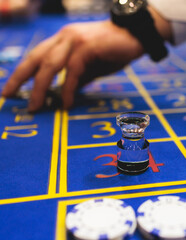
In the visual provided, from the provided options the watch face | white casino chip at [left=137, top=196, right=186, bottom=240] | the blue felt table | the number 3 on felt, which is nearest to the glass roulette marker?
the blue felt table

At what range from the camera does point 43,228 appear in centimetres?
95

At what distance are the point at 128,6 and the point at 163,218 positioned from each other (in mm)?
1192

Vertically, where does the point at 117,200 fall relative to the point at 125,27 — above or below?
below

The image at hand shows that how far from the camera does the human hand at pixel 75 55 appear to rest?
1.97 m

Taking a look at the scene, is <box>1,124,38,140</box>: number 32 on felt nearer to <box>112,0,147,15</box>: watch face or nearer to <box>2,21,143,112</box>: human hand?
<box>2,21,143,112</box>: human hand

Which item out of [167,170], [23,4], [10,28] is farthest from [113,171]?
[23,4]

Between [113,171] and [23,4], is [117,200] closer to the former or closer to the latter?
[113,171]

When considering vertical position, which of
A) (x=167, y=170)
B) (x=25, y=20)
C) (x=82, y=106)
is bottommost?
(x=25, y=20)

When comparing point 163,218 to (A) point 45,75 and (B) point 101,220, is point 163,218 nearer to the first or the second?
(B) point 101,220

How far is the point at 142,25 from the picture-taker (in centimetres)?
197

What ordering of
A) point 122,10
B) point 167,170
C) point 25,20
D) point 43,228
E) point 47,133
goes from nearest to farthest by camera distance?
1. point 43,228
2. point 167,170
3. point 47,133
4. point 122,10
5. point 25,20

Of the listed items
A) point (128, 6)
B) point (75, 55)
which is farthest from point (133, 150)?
point (75, 55)

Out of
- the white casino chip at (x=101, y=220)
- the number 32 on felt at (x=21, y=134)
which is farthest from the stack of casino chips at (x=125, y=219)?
the number 32 on felt at (x=21, y=134)

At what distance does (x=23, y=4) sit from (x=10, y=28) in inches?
52.2
